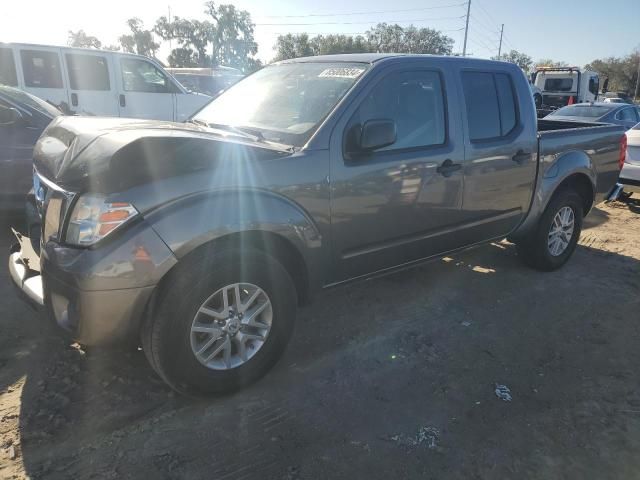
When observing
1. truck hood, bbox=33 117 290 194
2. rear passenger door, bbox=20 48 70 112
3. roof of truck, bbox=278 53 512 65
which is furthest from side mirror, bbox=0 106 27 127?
rear passenger door, bbox=20 48 70 112

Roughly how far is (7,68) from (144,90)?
2431mm

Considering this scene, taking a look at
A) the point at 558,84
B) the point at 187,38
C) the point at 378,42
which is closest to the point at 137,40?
the point at 187,38

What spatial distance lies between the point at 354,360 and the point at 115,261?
1.70m

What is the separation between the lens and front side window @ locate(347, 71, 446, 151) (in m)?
3.31

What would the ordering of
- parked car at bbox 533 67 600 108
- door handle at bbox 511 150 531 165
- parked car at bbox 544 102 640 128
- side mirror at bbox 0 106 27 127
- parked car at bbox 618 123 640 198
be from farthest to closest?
parked car at bbox 533 67 600 108 → parked car at bbox 544 102 640 128 → parked car at bbox 618 123 640 198 → side mirror at bbox 0 106 27 127 → door handle at bbox 511 150 531 165

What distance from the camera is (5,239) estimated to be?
17.2 ft

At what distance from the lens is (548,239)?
4.89 metres

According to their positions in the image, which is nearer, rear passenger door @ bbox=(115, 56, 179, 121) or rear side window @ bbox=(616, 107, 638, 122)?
rear passenger door @ bbox=(115, 56, 179, 121)

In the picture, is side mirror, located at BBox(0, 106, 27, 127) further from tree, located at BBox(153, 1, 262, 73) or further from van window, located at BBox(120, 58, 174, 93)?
tree, located at BBox(153, 1, 262, 73)

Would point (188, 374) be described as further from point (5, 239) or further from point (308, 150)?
point (5, 239)

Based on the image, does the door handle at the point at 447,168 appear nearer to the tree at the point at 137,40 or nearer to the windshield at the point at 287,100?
the windshield at the point at 287,100

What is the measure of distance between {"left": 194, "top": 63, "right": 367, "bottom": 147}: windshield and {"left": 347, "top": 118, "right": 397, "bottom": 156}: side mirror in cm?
25

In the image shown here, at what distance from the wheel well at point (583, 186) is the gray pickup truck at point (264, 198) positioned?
63cm

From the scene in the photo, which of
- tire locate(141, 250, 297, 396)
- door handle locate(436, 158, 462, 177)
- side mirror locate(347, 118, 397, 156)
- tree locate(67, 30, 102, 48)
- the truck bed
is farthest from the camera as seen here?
tree locate(67, 30, 102, 48)
